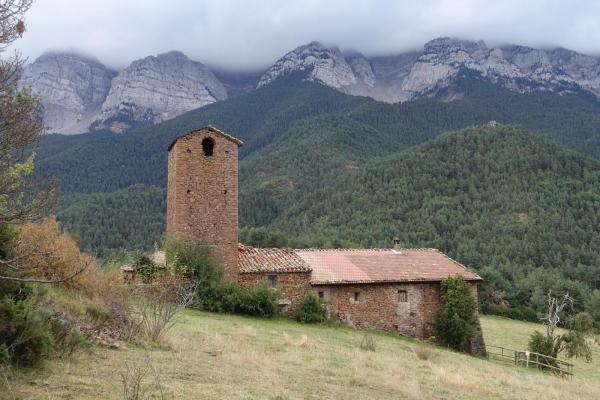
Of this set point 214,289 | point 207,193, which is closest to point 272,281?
point 214,289

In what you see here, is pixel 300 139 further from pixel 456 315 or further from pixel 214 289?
pixel 214 289

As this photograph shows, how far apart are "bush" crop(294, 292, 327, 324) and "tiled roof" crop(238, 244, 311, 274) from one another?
155 cm

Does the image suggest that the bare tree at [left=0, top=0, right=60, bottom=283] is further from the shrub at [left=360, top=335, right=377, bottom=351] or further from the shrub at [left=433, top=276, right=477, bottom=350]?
the shrub at [left=433, top=276, right=477, bottom=350]

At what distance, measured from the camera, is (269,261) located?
28906 mm

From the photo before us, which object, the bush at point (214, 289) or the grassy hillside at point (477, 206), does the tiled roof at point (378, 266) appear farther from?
the grassy hillside at point (477, 206)

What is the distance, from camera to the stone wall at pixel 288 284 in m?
27.8

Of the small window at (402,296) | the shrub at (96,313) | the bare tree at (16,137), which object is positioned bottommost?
the small window at (402,296)

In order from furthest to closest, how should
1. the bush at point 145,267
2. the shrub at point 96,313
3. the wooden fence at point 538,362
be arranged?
the wooden fence at point 538,362 → the bush at point 145,267 → the shrub at point 96,313

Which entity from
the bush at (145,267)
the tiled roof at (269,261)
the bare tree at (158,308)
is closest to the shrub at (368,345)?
the tiled roof at (269,261)

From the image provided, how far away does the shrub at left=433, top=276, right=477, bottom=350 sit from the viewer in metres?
29.1

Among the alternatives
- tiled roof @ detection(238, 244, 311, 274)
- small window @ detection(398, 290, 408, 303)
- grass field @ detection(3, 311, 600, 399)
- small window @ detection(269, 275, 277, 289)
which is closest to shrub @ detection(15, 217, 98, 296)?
grass field @ detection(3, 311, 600, 399)

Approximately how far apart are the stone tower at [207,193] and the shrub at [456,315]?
1135 centimetres

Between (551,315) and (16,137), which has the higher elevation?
(16,137)

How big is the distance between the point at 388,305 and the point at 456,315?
11.7 ft
